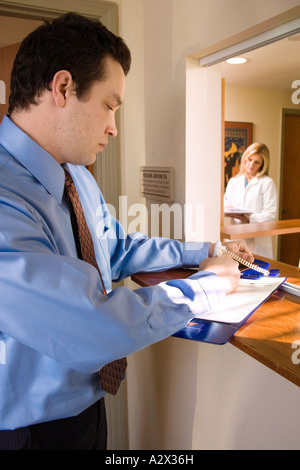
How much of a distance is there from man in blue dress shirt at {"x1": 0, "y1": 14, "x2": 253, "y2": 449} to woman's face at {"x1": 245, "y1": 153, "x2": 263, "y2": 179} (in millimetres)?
411

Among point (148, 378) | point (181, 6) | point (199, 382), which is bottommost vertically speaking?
point (148, 378)

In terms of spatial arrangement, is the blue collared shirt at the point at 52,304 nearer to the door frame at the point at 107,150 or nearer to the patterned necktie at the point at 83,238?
the patterned necktie at the point at 83,238

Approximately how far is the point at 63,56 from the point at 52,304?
0.60 m

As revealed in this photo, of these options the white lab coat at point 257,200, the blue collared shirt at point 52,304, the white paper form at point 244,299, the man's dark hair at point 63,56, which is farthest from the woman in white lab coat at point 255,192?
the man's dark hair at point 63,56

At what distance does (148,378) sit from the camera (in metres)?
1.87

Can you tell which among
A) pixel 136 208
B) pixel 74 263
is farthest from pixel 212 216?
pixel 74 263

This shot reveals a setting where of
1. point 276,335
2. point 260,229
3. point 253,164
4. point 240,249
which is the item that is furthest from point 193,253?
point 276,335

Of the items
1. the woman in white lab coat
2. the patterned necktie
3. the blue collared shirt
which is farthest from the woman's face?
the patterned necktie

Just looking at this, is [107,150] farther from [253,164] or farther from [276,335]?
[276,335]

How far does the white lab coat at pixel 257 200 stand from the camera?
133 cm

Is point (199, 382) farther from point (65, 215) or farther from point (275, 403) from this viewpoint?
point (65, 215)

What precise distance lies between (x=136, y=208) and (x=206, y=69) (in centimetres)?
73

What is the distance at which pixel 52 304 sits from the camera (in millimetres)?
656

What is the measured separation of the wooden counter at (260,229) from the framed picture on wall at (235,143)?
0.63 ft
